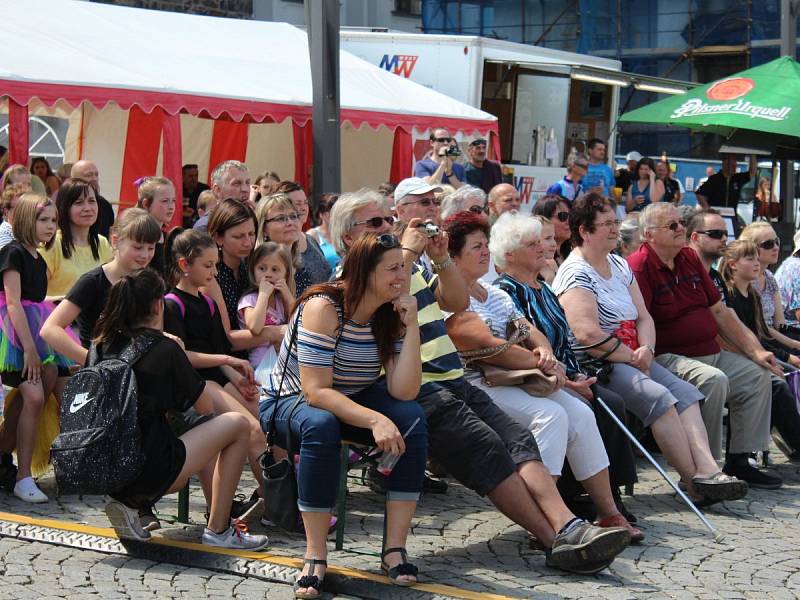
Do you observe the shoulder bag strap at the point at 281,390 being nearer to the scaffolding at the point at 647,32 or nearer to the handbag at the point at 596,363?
the handbag at the point at 596,363

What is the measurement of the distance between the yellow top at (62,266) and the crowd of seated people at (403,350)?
12mm

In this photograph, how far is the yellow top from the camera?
6.82m

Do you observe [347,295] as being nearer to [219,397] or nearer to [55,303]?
[219,397]

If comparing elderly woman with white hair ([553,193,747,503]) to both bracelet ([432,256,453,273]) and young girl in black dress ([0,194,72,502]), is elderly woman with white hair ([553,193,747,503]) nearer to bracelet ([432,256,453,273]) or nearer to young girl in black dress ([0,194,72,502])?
bracelet ([432,256,453,273])

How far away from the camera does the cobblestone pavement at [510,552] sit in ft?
16.9

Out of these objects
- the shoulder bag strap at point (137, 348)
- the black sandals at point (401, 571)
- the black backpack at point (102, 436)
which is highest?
the shoulder bag strap at point (137, 348)

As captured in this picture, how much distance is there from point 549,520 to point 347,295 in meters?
1.28

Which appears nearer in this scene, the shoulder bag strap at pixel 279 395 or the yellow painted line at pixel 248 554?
the yellow painted line at pixel 248 554

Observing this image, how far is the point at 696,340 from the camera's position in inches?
301

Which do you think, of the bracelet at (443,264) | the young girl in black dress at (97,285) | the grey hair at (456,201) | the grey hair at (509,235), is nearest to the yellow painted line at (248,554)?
the young girl in black dress at (97,285)

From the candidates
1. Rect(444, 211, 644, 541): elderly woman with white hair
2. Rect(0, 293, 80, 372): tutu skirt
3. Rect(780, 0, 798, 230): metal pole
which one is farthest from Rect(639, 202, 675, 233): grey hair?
Rect(780, 0, 798, 230): metal pole

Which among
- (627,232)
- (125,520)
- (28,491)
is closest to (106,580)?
(125,520)

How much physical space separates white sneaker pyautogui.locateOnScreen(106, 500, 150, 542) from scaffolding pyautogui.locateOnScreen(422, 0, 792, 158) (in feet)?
90.2

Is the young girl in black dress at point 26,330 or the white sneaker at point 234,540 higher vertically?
the young girl in black dress at point 26,330
